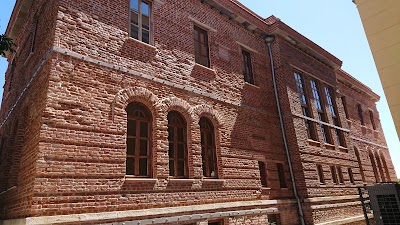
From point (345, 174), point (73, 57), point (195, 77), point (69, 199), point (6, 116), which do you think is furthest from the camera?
point (345, 174)

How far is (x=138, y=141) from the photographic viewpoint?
738cm

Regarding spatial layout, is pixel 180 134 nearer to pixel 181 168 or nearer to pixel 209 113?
pixel 181 168

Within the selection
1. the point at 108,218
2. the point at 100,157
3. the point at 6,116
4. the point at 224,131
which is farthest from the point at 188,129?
the point at 6,116

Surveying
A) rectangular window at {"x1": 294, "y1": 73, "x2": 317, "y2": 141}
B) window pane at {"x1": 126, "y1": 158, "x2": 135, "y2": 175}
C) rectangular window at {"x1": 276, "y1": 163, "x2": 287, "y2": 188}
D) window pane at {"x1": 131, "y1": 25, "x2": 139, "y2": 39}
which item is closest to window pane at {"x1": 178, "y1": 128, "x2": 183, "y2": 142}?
window pane at {"x1": 126, "y1": 158, "x2": 135, "y2": 175}

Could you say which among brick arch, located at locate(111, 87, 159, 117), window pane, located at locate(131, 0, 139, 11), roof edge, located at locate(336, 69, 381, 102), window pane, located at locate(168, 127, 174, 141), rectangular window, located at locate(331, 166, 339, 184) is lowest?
rectangular window, located at locate(331, 166, 339, 184)

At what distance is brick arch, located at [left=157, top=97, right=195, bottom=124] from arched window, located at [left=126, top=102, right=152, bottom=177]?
49 cm

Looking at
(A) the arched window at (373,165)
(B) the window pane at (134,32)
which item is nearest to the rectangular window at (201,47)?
(B) the window pane at (134,32)

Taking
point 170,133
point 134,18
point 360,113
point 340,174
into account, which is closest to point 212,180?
point 170,133

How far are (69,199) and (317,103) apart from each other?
12490 mm

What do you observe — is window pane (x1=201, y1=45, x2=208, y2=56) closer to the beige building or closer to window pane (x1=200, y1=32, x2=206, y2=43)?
window pane (x1=200, y1=32, x2=206, y2=43)

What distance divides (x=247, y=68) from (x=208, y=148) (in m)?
4.66

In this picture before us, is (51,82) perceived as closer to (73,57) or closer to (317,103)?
(73,57)

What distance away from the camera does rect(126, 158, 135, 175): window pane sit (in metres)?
6.99

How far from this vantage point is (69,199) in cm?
580
